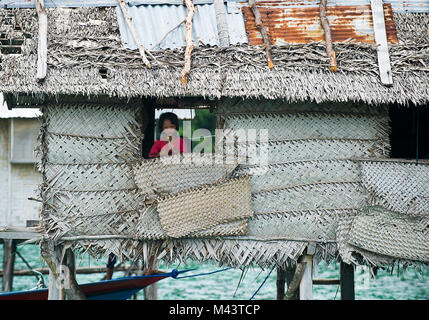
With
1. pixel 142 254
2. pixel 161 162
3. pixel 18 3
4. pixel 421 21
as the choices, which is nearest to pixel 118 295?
pixel 142 254

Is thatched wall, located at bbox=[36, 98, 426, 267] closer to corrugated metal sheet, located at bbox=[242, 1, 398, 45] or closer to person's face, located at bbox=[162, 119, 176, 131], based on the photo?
person's face, located at bbox=[162, 119, 176, 131]

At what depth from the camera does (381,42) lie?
605 cm

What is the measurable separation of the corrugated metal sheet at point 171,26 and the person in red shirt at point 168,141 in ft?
2.26

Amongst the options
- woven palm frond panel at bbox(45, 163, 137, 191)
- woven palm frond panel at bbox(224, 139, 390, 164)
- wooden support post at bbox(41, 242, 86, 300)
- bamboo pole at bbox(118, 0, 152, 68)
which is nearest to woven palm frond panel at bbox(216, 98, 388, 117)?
woven palm frond panel at bbox(224, 139, 390, 164)

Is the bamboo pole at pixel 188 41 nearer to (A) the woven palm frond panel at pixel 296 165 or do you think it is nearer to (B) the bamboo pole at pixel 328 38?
(A) the woven palm frond panel at pixel 296 165

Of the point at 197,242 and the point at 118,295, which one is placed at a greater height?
the point at 197,242

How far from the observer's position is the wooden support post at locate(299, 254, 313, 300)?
19.8 ft

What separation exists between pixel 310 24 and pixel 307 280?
7.76ft

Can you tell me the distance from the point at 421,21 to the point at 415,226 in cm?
194

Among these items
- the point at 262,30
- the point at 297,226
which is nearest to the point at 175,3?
the point at 262,30

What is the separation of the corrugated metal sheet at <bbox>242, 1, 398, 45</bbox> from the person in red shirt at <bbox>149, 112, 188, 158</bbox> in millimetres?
1042

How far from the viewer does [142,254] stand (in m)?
5.95

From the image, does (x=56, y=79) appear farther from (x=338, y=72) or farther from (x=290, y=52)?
(x=338, y=72)

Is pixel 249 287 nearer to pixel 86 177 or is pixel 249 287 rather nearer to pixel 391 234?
pixel 391 234
